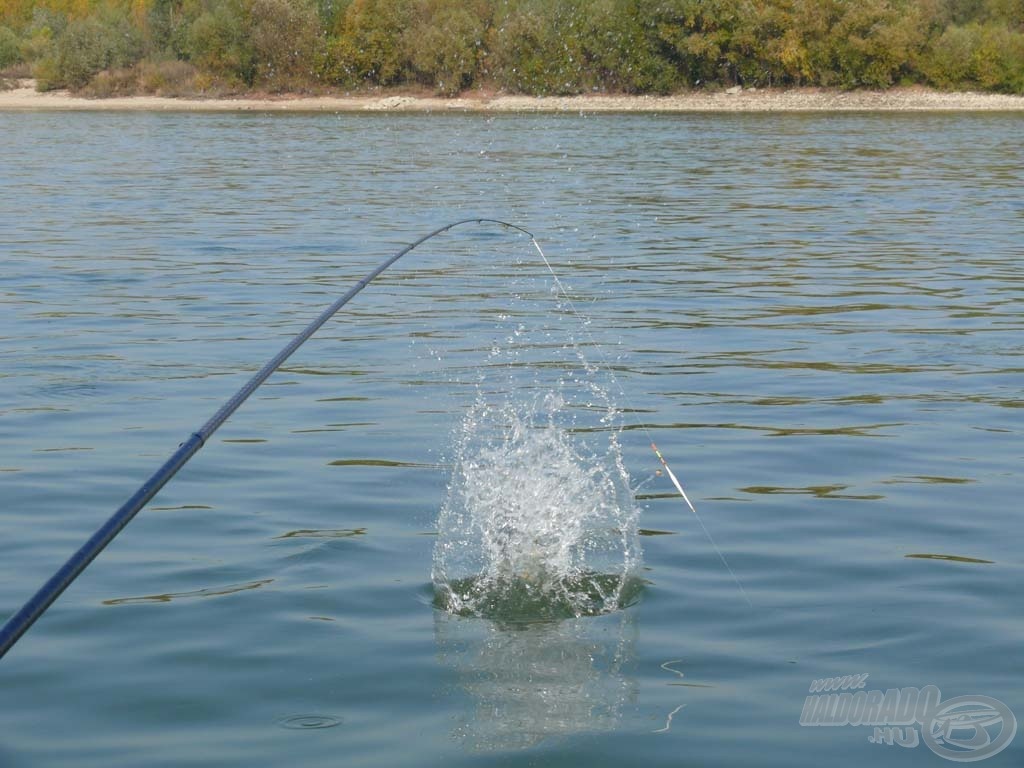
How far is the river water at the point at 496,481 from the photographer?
416 centimetres

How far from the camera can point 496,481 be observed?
624 centimetres

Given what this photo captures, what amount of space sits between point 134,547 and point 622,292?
7.36m

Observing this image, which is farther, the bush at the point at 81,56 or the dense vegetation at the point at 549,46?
the bush at the point at 81,56

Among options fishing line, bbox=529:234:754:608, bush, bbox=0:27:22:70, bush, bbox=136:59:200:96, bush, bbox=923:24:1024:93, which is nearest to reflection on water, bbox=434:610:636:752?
fishing line, bbox=529:234:754:608

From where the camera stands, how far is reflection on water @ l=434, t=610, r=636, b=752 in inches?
161

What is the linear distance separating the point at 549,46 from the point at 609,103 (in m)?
4.90

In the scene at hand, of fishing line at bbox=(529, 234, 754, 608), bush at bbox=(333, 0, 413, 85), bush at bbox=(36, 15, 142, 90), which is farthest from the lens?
bush at bbox=(36, 15, 142, 90)

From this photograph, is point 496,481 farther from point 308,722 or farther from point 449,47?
point 449,47

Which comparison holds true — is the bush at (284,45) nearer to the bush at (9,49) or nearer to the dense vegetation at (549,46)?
the dense vegetation at (549,46)

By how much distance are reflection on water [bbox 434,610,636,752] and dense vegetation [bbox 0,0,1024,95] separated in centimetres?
6500

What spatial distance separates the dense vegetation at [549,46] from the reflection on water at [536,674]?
65.0 metres

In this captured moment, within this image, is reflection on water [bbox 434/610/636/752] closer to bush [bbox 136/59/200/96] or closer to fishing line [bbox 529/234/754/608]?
fishing line [bbox 529/234/754/608]

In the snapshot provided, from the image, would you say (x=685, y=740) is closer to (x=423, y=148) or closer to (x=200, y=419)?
(x=200, y=419)

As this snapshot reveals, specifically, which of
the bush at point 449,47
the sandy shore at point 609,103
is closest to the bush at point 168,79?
the sandy shore at point 609,103
